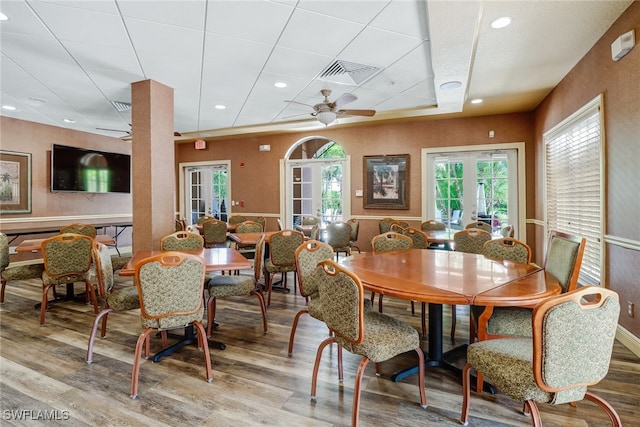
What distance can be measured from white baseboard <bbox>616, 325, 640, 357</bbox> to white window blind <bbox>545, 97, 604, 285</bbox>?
55 cm

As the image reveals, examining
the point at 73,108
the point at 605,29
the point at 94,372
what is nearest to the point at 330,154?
the point at 73,108

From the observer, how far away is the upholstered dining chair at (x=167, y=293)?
81.0 inches

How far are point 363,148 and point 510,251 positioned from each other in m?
4.28

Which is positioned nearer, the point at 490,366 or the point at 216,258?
the point at 490,366

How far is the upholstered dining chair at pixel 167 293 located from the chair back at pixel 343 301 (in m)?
0.88

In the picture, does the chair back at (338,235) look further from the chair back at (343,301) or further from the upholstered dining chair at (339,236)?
the chair back at (343,301)

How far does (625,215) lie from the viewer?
8.89 ft

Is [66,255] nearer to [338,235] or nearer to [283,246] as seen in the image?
[283,246]

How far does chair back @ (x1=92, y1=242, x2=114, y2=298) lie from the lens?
8.30ft

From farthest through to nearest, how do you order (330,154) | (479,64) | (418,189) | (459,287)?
(330,154) → (418,189) → (479,64) → (459,287)

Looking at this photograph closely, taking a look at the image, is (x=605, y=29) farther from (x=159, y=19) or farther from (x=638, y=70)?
→ (x=159, y=19)

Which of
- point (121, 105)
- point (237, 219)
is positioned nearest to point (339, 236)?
point (237, 219)

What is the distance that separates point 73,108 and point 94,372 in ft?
15.7

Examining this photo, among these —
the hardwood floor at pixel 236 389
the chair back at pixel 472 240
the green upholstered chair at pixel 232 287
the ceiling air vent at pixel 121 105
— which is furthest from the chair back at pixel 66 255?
the chair back at pixel 472 240
